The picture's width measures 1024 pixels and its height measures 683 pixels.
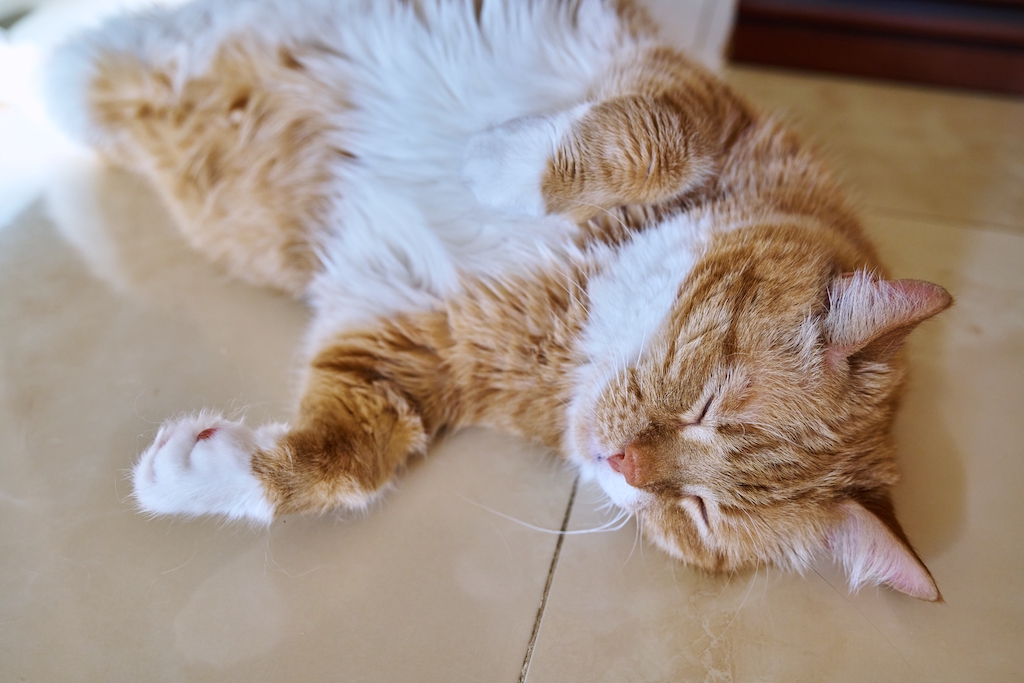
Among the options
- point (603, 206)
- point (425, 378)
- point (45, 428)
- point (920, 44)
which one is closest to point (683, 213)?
point (603, 206)

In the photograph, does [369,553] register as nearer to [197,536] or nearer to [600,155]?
[197,536]

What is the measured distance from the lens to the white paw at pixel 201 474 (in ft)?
3.75

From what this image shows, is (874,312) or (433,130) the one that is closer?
(874,312)

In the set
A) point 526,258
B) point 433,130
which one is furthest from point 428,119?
point 526,258

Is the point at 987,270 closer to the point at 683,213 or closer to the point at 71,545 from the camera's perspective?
the point at 683,213

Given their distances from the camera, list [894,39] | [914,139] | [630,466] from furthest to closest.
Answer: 1. [894,39]
2. [914,139]
3. [630,466]

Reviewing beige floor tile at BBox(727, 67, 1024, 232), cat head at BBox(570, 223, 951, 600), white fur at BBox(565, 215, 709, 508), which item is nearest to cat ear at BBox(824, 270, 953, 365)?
cat head at BBox(570, 223, 951, 600)

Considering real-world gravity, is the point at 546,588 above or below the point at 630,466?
below

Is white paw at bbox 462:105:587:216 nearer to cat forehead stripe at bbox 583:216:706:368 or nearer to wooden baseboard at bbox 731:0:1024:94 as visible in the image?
cat forehead stripe at bbox 583:216:706:368

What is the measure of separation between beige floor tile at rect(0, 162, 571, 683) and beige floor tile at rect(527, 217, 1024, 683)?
109 mm

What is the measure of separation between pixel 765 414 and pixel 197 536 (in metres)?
1.07

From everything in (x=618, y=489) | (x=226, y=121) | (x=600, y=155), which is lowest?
(x=618, y=489)

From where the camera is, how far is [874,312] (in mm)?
998

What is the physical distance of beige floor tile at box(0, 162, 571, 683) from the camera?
1.12 m
